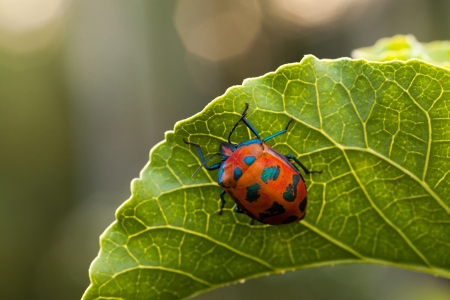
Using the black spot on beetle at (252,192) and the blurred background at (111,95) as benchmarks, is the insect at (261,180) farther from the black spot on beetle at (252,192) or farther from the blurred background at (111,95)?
the blurred background at (111,95)

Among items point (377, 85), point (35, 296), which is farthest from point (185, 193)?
point (35, 296)

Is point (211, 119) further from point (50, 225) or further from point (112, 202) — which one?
point (50, 225)

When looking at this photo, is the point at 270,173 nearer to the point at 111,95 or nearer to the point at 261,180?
the point at 261,180

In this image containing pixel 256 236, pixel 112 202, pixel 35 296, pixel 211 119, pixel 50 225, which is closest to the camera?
pixel 211 119

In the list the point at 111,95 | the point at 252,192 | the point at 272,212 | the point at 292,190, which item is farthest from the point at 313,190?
the point at 111,95

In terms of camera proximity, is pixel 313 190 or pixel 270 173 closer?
pixel 313 190

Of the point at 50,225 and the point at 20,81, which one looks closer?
the point at 50,225
